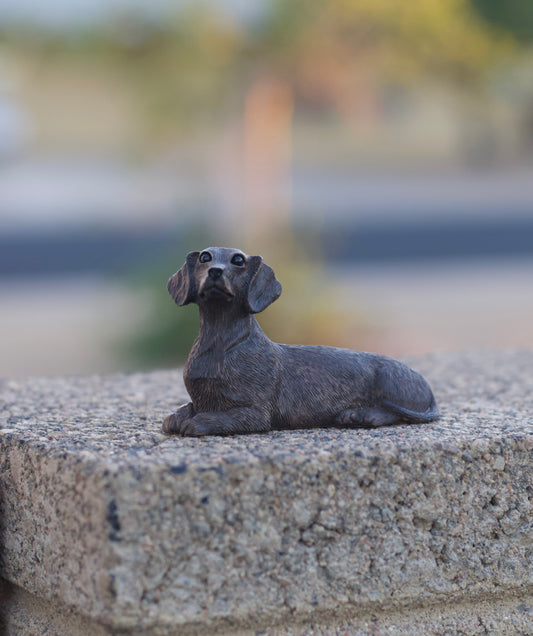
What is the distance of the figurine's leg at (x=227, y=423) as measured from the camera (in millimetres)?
2350

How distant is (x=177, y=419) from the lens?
2420 millimetres

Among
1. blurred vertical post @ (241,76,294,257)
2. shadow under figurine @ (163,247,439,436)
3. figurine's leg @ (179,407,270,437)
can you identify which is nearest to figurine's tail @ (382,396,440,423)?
shadow under figurine @ (163,247,439,436)

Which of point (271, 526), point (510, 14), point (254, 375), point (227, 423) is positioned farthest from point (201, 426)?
point (510, 14)

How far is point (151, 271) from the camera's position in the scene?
7246mm

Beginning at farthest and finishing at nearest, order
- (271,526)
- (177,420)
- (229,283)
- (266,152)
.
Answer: (266,152) < (177,420) < (229,283) < (271,526)

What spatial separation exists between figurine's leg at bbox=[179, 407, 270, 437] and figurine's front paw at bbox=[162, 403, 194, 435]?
0.08ft

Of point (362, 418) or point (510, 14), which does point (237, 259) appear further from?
point (510, 14)

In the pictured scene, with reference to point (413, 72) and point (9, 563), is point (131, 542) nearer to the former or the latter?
point (9, 563)

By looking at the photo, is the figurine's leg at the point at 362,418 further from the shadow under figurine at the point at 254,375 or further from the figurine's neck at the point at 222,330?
the figurine's neck at the point at 222,330

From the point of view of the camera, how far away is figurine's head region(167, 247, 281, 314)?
7.64ft

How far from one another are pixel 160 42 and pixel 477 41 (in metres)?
2.64

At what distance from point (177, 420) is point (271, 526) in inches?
17.4

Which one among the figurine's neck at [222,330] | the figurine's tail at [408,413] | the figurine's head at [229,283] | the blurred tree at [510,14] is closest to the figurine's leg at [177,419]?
the figurine's neck at [222,330]

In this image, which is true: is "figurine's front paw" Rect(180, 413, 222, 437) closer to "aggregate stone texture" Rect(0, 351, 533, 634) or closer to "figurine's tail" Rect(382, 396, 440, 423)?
"aggregate stone texture" Rect(0, 351, 533, 634)
